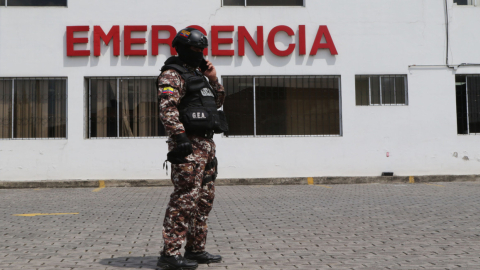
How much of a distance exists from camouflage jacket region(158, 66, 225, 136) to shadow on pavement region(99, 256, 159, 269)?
3.86ft

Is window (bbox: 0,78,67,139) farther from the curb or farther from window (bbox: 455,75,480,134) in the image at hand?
window (bbox: 455,75,480,134)

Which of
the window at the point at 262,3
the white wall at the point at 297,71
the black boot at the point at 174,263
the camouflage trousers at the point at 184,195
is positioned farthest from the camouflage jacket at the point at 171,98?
the window at the point at 262,3

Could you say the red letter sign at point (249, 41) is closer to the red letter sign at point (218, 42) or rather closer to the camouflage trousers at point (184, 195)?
the red letter sign at point (218, 42)

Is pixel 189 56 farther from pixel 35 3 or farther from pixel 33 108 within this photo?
pixel 35 3

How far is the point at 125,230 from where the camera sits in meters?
6.25

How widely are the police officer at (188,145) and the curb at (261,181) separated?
29.3 ft

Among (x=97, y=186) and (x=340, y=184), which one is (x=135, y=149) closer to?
(x=97, y=186)

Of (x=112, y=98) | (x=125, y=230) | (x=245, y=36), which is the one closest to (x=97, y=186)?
(x=112, y=98)

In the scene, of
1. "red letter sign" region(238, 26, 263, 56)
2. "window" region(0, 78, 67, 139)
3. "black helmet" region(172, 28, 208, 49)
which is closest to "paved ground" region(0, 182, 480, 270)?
"black helmet" region(172, 28, 208, 49)

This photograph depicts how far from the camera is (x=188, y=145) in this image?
395cm

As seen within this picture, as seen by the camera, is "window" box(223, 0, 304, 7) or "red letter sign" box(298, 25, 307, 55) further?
"window" box(223, 0, 304, 7)

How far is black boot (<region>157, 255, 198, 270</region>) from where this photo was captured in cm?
405

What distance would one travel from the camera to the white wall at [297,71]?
1362 centimetres

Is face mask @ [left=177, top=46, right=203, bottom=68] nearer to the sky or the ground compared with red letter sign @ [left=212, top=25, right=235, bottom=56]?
nearer to the ground
